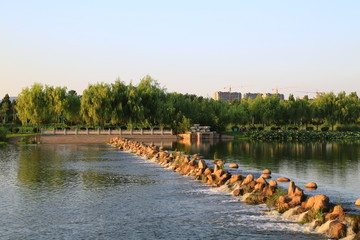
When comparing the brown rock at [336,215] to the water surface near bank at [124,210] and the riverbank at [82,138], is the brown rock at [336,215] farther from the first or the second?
the riverbank at [82,138]

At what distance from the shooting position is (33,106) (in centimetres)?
8150

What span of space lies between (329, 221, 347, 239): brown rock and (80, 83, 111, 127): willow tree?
71145 mm

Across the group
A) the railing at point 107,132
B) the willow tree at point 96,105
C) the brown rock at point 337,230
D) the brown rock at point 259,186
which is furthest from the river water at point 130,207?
the willow tree at point 96,105

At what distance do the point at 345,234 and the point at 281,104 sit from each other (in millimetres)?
98962

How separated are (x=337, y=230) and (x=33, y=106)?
2942 inches

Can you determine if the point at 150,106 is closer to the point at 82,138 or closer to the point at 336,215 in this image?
the point at 82,138

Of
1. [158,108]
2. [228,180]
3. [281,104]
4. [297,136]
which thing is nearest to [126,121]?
[158,108]

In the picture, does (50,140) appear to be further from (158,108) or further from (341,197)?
(341,197)

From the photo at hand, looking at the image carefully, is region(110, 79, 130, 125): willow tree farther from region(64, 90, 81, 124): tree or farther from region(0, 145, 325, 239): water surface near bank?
region(0, 145, 325, 239): water surface near bank

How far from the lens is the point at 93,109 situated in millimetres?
82438

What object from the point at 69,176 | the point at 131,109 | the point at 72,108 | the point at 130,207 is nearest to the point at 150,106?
the point at 131,109

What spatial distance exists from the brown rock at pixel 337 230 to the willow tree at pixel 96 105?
233 ft

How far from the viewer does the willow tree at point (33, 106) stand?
8119 cm

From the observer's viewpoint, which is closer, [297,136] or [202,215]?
[202,215]
